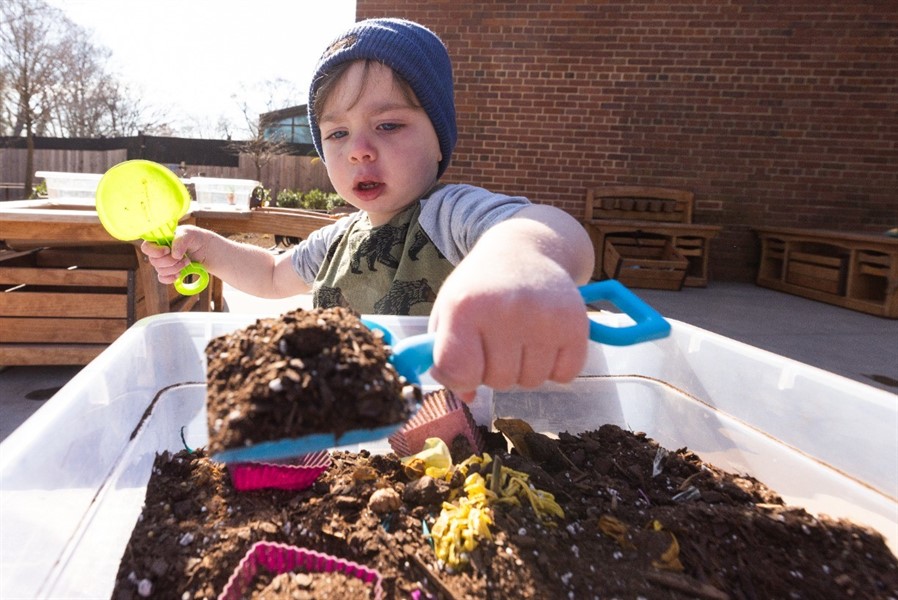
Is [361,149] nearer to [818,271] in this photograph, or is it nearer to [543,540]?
[543,540]

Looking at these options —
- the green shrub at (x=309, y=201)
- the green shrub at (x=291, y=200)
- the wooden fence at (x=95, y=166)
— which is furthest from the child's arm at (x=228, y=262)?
the wooden fence at (x=95, y=166)

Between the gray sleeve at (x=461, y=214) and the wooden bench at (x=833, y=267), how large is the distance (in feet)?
13.2

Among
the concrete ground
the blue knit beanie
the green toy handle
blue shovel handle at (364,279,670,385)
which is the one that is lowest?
the concrete ground

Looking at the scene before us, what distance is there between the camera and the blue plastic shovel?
486 millimetres

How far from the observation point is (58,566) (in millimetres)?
645

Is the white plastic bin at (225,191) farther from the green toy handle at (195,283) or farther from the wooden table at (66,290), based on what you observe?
the green toy handle at (195,283)

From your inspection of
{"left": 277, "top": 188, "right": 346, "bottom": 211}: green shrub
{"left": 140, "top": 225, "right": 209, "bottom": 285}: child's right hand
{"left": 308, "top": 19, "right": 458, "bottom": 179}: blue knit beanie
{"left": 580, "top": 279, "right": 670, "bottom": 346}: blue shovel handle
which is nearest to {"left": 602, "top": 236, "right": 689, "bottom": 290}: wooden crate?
{"left": 308, "top": 19, "right": 458, "bottom": 179}: blue knit beanie

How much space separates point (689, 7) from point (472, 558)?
576 centimetres

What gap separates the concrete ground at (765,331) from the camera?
7.93ft

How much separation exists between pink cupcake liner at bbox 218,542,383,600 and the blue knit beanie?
37.3 inches

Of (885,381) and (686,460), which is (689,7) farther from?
(686,460)

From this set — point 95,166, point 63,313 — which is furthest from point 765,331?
point 95,166

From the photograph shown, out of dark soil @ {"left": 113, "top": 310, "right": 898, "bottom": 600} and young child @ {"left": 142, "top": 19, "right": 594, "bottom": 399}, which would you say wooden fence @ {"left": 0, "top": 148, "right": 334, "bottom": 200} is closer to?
young child @ {"left": 142, "top": 19, "right": 594, "bottom": 399}

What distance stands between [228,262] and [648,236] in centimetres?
461
